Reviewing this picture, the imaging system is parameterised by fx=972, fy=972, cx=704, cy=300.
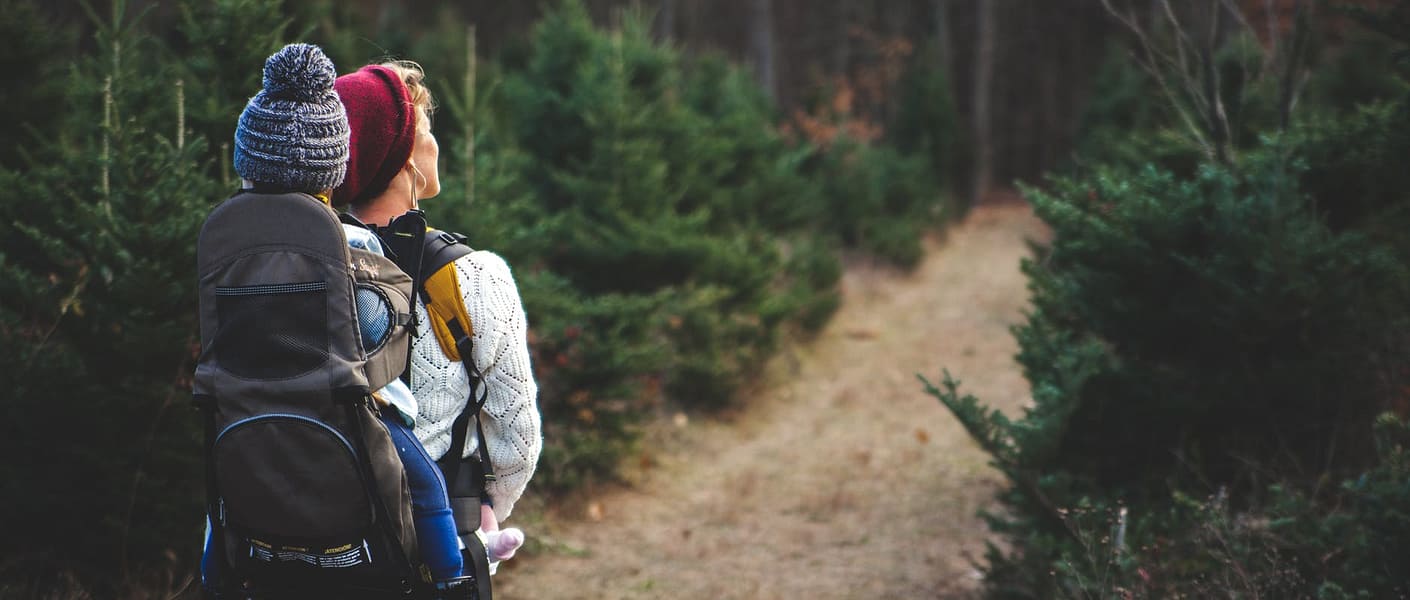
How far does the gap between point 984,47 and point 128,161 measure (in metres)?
23.9

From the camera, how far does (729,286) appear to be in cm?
878

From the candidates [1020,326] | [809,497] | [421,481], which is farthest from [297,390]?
[809,497]

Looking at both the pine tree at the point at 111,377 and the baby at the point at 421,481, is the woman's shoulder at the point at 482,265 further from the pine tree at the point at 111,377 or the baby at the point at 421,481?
the pine tree at the point at 111,377

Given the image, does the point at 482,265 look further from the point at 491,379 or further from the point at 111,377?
the point at 111,377

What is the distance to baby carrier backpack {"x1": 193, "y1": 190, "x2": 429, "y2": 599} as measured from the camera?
1.95 meters

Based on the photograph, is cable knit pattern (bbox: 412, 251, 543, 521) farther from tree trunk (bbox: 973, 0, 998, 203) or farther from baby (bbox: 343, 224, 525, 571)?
tree trunk (bbox: 973, 0, 998, 203)

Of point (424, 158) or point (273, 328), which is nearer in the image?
point (273, 328)

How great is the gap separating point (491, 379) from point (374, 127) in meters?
0.66

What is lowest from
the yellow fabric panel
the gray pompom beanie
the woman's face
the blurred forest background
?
the blurred forest background

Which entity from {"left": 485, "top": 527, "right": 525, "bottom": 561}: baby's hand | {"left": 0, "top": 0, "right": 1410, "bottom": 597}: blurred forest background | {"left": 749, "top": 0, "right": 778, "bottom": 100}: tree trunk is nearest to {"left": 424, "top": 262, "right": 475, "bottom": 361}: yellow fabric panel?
{"left": 485, "top": 527, "right": 525, "bottom": 561}: baby's hand

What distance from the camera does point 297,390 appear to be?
6.43 ft

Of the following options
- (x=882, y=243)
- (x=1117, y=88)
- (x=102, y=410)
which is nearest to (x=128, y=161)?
(x=102, y=410)

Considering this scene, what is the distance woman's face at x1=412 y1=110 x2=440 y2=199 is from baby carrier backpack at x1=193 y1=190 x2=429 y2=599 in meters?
0.46

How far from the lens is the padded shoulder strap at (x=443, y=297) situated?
2.29 meters
